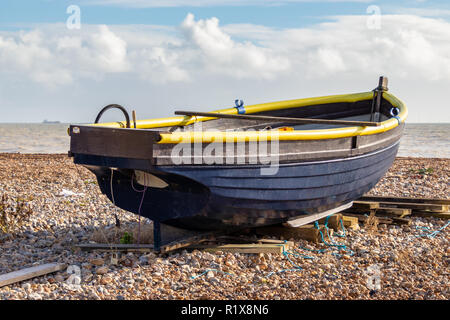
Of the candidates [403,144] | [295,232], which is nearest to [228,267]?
[295,232]

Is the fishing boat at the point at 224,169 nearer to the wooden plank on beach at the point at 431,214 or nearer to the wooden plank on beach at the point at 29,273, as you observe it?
the wooden plank on beach at the point at 29,273

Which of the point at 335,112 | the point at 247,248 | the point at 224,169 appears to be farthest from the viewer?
the point at 335,112

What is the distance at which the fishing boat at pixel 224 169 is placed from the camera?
425 cm

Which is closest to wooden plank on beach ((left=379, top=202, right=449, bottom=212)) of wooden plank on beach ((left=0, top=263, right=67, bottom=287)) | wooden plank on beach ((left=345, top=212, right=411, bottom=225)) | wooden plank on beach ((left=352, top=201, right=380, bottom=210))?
wooden plank on beach ((left=352, top=201, right=380, bottom=210))

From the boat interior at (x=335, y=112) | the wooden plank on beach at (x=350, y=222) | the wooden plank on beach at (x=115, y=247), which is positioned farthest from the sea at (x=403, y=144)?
the wooden plank on beach at (x=115, y=247)

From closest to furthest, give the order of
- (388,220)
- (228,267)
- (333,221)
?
(228,267) < (333,221) < (388,220)

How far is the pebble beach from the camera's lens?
4086 mm

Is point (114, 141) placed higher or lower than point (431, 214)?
higher

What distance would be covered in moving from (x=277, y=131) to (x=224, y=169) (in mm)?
643

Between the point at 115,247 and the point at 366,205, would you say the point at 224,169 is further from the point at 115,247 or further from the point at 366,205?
the point at 366,205

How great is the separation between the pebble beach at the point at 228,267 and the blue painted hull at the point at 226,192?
15.5 inches

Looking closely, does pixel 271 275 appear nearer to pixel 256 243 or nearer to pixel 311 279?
pixel 311 279

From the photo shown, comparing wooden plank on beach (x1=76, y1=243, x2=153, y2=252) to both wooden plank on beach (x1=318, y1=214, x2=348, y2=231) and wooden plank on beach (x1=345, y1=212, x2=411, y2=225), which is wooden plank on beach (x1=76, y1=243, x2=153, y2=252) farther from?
wooden plank on beach (x1=345, y1=212, x2=411, y2=225)

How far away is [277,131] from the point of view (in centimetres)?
466
